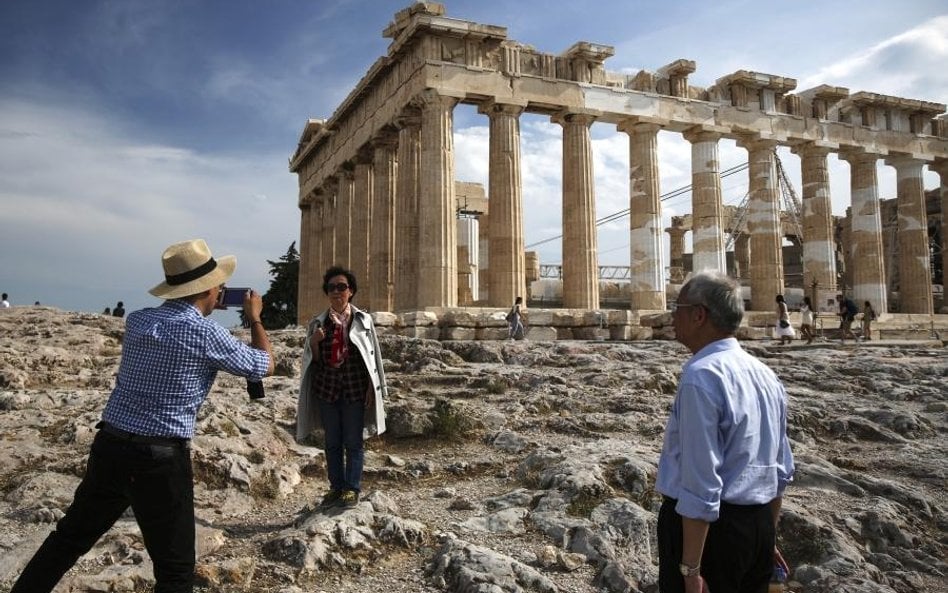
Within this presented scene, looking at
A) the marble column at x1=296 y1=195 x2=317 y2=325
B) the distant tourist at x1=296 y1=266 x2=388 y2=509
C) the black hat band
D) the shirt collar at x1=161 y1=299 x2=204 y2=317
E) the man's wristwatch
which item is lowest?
the man's wristwatch

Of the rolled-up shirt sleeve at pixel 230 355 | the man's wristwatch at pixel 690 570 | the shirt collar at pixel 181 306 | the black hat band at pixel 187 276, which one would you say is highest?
the black hat band at pixel 187 276

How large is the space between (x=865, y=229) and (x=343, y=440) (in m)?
27.7

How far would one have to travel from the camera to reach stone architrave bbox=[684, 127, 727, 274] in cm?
2347

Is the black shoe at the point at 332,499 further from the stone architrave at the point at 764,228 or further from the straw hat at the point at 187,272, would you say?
the stone architrave at the point at 764,228

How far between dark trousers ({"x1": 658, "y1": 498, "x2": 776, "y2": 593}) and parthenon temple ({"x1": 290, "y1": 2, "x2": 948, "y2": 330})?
16401 millimetres

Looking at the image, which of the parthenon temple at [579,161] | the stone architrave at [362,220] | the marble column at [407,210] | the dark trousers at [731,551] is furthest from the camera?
the stone architrave at [362,220]

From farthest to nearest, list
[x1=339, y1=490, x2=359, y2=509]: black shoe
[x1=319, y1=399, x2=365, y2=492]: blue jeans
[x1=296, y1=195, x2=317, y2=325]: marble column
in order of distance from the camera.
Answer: [x1=296, y1=195, x2=317, y2=325]: marble column, [x1=319, y1=399, x2=365, y2=492]: blue jeans, [x1=339, y1=490, x2=359, y2=509]: black shoe

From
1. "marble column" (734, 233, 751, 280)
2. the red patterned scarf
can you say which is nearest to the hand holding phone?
the red patterned scarf

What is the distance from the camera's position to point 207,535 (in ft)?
14.6

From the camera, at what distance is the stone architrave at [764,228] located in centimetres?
2434

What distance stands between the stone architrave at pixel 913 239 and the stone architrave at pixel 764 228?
7.11 m

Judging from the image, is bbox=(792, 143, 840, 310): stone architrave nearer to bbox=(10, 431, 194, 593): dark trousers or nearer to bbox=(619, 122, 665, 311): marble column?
bbox=(619, 122, 665, 311): marble column

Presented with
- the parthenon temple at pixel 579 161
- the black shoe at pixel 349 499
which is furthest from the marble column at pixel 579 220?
the black shoe at pixel 349 499

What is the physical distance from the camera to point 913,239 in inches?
1104
